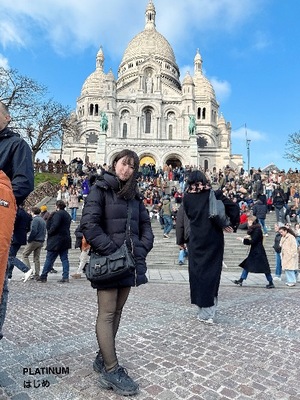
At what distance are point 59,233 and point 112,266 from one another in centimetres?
578

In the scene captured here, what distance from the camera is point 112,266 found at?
8.57ft

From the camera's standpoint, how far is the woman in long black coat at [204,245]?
186 inches

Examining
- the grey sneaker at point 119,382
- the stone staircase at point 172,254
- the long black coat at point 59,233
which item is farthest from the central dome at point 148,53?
the grey sneaker at point 119,382

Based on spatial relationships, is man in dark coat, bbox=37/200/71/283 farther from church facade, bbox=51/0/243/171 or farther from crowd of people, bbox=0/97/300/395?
church facade, bbox=51/0/243/171

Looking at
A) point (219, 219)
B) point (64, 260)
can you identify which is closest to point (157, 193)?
point (64, 260)

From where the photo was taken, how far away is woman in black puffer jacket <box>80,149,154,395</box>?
2684 mm

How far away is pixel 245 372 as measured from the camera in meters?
3.15

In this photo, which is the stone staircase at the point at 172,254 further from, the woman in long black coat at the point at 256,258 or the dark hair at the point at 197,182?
the dark hair at the point at 197,182

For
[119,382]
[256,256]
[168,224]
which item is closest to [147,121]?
[168,224]

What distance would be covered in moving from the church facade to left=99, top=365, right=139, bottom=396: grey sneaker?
36.4m

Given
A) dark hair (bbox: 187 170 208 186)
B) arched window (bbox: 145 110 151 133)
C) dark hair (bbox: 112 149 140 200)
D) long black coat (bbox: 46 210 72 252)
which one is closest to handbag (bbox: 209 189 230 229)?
dark hair (bbox: 187 170 208 186)

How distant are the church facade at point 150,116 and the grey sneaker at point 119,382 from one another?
36374mm

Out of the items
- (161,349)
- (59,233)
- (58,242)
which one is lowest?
(161,349)

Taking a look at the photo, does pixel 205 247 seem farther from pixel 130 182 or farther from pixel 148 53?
pixel 148 53
